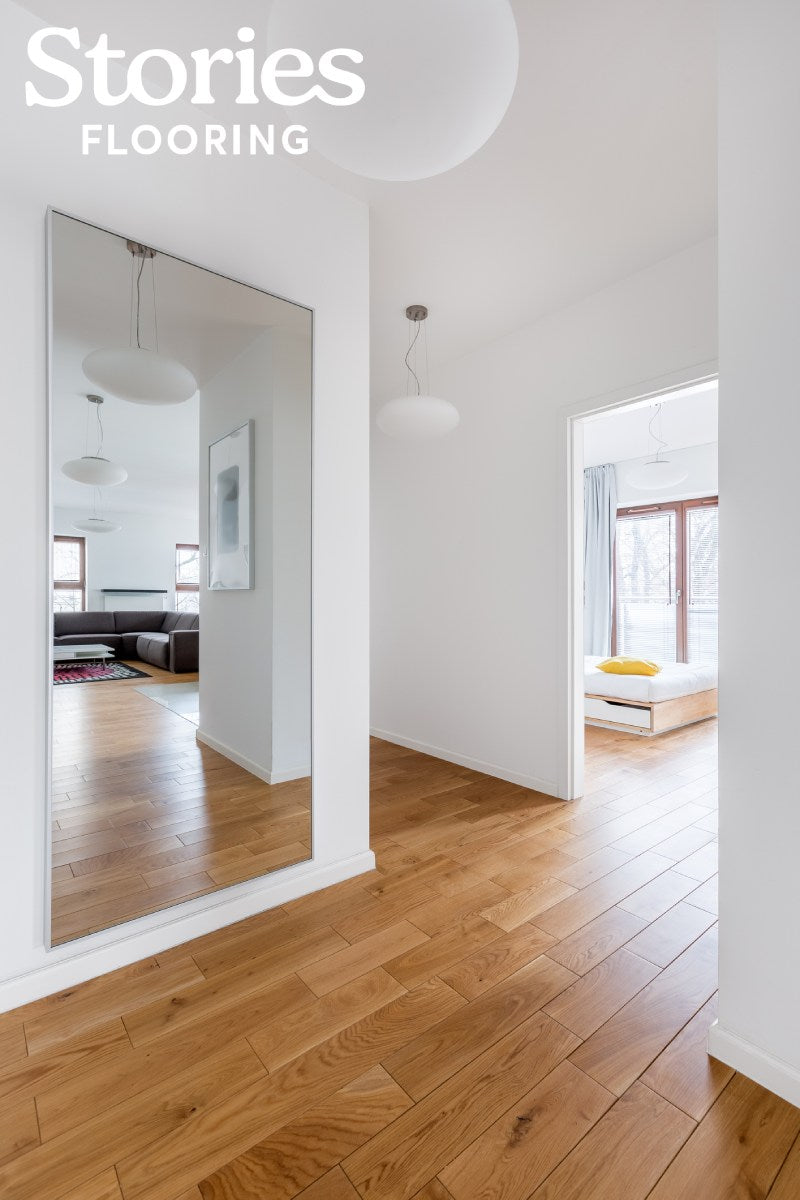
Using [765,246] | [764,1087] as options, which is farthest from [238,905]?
[765,246]

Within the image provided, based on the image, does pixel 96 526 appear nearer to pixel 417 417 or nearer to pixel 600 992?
pixel 417 417

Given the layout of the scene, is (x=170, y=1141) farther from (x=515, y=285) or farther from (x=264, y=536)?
(x=515, y=285)

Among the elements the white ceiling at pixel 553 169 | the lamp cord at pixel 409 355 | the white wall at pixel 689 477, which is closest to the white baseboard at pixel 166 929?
the white ceiling at pixel 553 169

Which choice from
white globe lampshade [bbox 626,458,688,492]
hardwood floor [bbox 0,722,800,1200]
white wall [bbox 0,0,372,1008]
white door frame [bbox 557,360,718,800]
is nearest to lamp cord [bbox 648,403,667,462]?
white globe lampshade [bbox 626,458,688,492]

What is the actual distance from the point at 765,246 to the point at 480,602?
242 centimetres

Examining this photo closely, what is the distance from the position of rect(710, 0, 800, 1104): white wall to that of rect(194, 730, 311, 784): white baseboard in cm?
135

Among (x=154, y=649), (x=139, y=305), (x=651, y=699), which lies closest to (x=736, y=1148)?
(x=154, y=649)

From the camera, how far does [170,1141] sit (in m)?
1.12

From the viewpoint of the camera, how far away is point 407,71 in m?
0.91

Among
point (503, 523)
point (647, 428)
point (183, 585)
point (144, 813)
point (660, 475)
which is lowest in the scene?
point (144, 813)

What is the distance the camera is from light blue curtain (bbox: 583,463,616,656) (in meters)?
6.85

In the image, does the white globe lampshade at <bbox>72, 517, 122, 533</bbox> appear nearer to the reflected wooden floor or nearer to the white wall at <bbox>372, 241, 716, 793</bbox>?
the reflected wooden floor

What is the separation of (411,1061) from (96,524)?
1661 millimetres

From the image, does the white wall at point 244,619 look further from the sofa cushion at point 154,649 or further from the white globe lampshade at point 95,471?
the white globe lampshade at point 95,471
